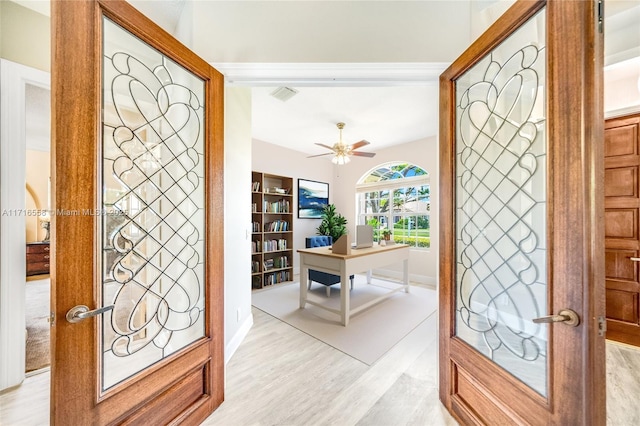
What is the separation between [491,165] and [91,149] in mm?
1804

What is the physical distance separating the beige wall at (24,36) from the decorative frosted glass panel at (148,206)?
1.40m

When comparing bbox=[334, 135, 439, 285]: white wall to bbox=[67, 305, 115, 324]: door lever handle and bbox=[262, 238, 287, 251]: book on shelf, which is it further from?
bbox=[67, 305, 115, 324]: door lever handle

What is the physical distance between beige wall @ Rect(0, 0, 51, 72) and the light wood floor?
7.70 ft

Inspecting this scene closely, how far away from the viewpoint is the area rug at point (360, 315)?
228 cm

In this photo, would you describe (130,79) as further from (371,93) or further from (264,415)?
(371,93)

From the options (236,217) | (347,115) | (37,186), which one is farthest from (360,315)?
(37,186)

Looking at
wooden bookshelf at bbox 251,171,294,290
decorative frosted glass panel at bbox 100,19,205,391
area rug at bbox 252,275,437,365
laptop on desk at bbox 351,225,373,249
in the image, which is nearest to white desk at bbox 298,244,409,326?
area rug at bbox 252,275,437,365

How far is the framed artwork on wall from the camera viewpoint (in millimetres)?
5246

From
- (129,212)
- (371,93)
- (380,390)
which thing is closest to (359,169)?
(371,93)

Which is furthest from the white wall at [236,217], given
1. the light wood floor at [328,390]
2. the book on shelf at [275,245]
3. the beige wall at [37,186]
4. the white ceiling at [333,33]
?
the beige wall at [37,186]

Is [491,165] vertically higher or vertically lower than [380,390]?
higher

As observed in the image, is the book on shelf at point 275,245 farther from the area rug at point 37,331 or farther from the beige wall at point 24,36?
the beige wall at point 24,36

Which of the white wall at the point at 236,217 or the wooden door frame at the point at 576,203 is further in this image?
the white wall at the point at 236,217

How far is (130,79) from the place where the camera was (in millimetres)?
1088
